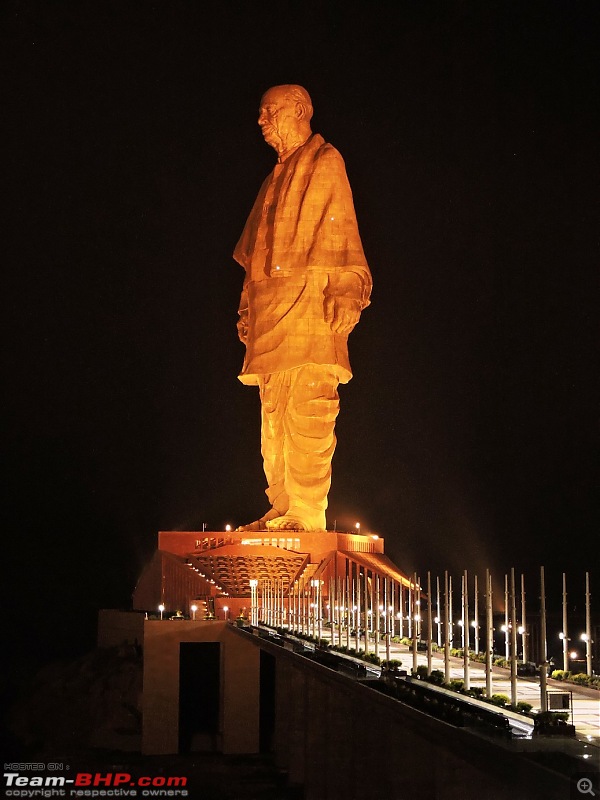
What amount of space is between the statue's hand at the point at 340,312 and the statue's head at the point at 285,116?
4.45m

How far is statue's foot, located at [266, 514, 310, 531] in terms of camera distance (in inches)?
1147

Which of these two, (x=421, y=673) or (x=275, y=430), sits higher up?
(x=275, y=430)

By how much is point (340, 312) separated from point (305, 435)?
319 centimetres

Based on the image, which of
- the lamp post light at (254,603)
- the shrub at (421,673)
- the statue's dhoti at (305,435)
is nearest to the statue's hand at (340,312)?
the statue's dhoti at (305,435)

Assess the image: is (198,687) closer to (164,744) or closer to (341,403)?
(164,744)

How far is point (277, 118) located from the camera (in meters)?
30.8

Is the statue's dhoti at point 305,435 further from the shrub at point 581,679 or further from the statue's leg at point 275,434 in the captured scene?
the shrub at point 581,679

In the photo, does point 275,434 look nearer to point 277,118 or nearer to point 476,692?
point 277,118

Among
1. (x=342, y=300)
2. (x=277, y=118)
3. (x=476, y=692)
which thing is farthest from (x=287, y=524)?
(x=476, y=692)

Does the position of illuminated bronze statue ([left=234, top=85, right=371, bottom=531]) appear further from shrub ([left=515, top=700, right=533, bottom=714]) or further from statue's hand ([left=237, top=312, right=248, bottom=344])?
shrub ([left=515, top=700, right=533, bottom=714])

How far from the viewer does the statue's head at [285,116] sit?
30625mm

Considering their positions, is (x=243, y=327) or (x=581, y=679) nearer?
(x=581, y=679)

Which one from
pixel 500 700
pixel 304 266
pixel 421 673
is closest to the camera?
pixel 500 700

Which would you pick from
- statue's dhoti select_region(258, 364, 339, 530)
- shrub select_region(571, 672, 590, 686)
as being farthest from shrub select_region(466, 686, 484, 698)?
statue's dhoti select_region(258, 364, 339, 530)
